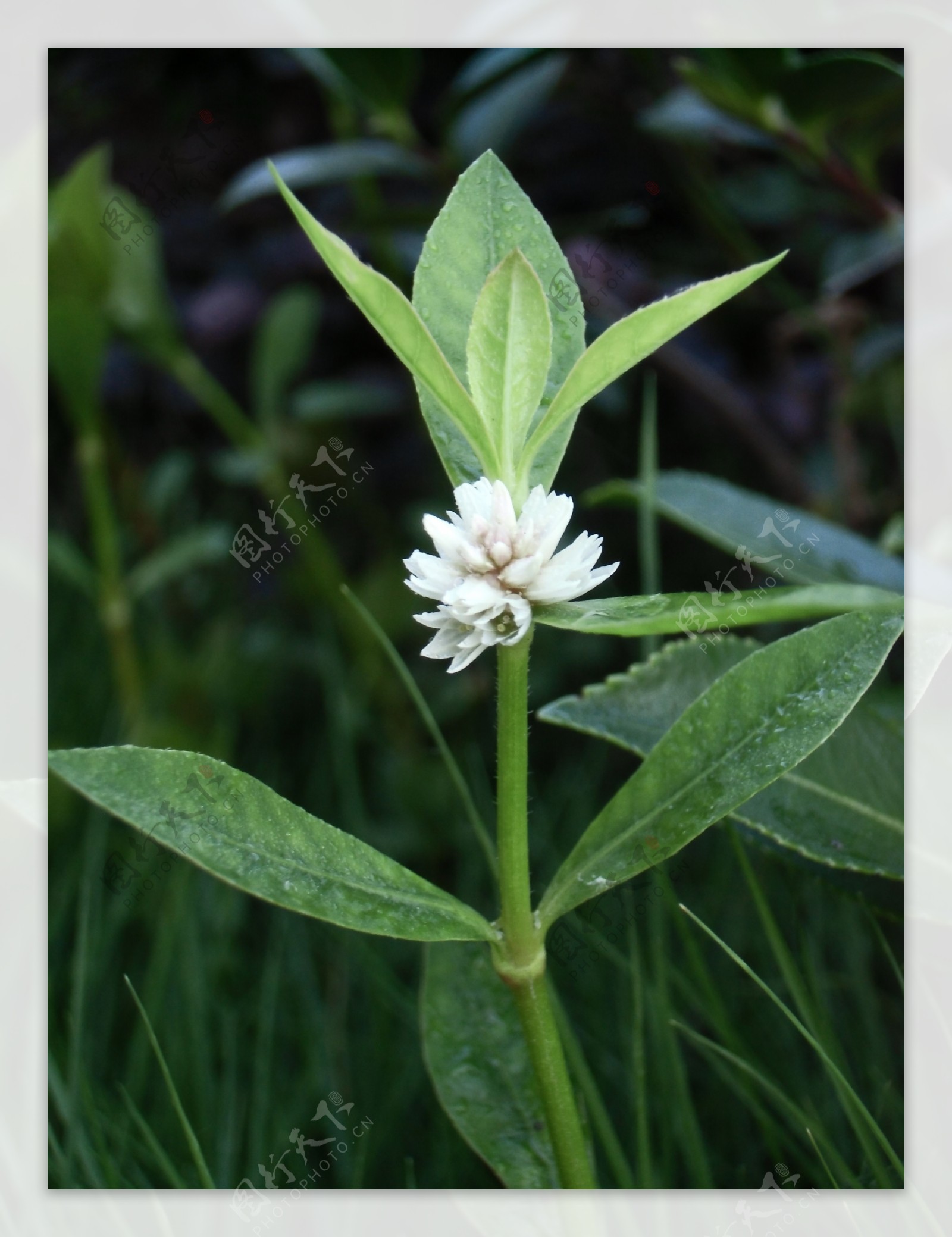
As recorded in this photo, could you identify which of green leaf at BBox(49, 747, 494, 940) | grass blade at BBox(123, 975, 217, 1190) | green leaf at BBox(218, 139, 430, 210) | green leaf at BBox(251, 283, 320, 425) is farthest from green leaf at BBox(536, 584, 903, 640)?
green leaf at BBox(251, 283, 320, 425)

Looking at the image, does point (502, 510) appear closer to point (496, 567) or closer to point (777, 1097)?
point (496, 567)

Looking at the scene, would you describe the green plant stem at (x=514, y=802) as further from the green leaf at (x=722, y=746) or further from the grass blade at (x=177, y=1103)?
the grass blade at (x=177, y=1103)

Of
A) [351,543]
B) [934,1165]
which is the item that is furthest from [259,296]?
[934,1165]

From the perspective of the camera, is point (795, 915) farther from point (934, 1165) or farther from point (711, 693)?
point (711, 693)

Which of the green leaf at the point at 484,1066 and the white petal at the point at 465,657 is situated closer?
the white petal at the point at 465,657

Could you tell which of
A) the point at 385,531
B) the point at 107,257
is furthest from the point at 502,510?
the point at 385,531

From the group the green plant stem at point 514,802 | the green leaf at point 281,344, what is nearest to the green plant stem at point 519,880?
the green plant stem at point 514,802

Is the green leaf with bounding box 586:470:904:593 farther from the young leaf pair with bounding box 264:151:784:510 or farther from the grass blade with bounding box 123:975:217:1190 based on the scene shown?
the grass blade with bounding box 123:975:217:1190
